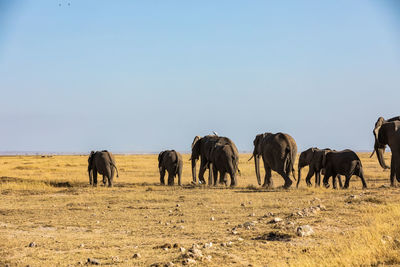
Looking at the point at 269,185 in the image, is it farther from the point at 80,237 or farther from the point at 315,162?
the point at 80,237

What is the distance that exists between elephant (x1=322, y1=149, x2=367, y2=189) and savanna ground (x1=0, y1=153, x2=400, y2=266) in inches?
127

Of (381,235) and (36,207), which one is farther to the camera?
(36,207)

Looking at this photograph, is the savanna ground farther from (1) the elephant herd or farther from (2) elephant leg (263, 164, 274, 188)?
(2) elephant leg (263, 164, 274, 188)

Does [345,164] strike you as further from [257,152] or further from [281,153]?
[257,152]

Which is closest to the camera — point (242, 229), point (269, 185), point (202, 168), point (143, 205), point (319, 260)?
point (319, 260)

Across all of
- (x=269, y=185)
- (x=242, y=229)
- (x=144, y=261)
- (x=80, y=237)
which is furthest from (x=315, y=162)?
(x=144, y=261)

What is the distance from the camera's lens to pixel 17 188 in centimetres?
2625

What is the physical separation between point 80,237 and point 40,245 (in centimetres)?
122

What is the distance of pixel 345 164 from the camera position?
2338 centimetres

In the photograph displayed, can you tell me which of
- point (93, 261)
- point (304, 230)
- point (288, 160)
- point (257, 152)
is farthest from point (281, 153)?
point (93, 261)

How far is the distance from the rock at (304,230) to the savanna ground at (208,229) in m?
0.12

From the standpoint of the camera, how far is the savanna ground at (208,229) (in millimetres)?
9594

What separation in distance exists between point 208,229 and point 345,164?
40.4 ft

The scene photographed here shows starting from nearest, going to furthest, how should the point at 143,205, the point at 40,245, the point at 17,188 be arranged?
the point at 40,245 → the point at 143,205 → the point at 17,188
